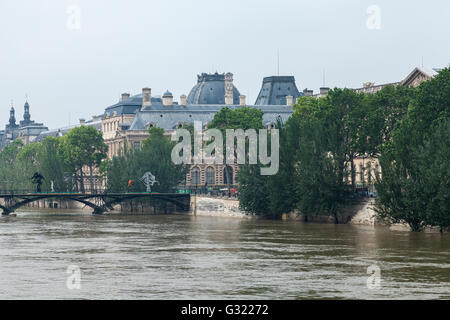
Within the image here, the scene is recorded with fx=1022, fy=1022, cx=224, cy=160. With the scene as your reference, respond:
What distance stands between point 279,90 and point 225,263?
134341 mm

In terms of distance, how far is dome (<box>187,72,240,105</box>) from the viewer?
18812 cm

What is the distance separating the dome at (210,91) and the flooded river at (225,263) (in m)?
99.8

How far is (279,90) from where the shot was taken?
629 feet

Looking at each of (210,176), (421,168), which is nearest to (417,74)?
(421,168)

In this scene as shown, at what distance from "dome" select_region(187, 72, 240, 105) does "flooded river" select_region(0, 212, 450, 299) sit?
99.8 m

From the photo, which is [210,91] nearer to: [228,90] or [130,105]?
[228,90]

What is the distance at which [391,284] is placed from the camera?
4922cm

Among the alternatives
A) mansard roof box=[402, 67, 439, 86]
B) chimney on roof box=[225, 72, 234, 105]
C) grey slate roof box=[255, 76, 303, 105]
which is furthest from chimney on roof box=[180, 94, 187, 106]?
mansard roof box=[402, 67, 439, 86]

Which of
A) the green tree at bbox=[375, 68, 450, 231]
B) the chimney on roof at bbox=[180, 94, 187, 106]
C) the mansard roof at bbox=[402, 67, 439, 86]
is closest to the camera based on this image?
the green tree at bbox=[375, 68, 450, 231]

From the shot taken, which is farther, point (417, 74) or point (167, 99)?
point (167, 99)

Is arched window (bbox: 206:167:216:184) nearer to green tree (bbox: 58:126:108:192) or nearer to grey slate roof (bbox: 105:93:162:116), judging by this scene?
green tree (bbox: 58:126:108:192)

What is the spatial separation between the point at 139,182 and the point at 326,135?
4028 cm
